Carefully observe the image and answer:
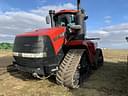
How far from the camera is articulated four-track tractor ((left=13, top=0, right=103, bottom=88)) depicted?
33.7 ft

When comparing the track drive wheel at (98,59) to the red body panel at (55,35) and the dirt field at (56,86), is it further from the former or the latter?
the red body panel at (55,35)

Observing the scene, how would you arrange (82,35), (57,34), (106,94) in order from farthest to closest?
(82,35)
(57,34)
(106,94)

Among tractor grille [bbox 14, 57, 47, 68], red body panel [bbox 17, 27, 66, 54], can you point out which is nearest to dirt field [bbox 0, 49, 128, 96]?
tractor grille [bbox 14, 57, 47, 68]

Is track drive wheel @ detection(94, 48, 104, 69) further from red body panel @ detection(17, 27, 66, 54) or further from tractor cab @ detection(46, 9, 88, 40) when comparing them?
red body panel @ detection(17, 27, 66, 54)

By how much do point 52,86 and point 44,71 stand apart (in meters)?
0.66

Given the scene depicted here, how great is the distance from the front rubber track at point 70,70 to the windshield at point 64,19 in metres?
1.59

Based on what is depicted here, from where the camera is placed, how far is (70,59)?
10.8 meters

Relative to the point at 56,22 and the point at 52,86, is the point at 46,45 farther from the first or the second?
the point at 56,22

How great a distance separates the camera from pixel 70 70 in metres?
10.4

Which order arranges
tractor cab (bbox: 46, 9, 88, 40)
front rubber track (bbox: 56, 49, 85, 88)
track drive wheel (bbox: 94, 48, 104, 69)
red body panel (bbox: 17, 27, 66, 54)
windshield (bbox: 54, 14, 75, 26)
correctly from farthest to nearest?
1. track drive wheel (bbox: 94, 48, 104, 69)
2. windshield (bbox: 54, 14, 75, 26)
3. tractor cab (bbox: 46, 9, 88, 40)
4. red body panel (bbox: 17, 27, 66, 54)
5. front rubber track (bbox: 56, 49, 85, 88)

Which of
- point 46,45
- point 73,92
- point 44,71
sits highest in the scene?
point 46,45

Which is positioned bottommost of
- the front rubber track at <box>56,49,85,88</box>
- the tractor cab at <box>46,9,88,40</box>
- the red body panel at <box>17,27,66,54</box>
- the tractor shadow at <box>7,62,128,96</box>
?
the tractor shadow at <box>7,62,128,96</box>

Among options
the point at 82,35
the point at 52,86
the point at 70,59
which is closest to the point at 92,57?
the point at 82,35

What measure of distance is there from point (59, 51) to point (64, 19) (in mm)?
2019
